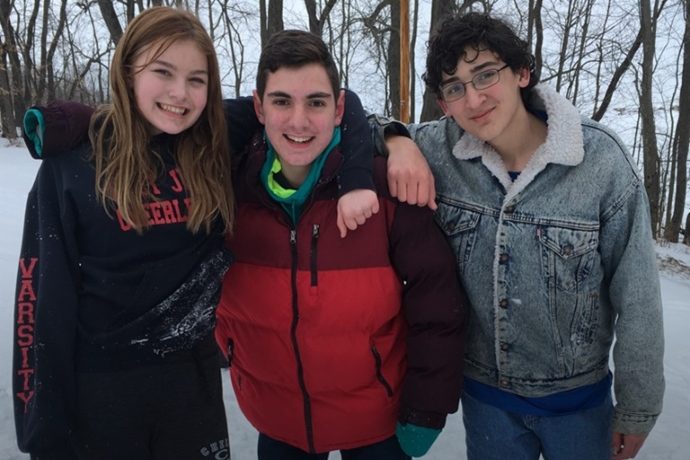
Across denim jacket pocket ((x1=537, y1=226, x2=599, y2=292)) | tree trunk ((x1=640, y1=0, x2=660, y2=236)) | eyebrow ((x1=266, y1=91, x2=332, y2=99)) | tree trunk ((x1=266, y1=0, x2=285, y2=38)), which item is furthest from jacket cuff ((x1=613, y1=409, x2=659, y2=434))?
tree trunk ((x1=640, y1=0, x2=660, y2=236))

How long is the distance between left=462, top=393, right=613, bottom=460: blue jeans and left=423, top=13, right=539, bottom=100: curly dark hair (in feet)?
3.98

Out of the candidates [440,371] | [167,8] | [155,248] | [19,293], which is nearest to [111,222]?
[155,248]

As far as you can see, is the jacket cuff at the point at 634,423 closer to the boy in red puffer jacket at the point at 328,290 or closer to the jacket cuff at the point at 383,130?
the boy in red puffer jacket at the point at 328,290

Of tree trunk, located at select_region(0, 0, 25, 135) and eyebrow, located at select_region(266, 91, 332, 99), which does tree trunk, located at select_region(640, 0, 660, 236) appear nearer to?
eyebrow, located at select_region(266, 91, 332, 99)

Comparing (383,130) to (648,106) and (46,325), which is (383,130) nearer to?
(46,325)

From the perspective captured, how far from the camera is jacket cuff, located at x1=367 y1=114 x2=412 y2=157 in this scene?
2.05 meters

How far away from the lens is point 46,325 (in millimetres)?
1667

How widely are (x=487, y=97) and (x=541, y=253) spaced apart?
21.4 inches

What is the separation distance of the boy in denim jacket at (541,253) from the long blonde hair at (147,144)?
2.16 ft

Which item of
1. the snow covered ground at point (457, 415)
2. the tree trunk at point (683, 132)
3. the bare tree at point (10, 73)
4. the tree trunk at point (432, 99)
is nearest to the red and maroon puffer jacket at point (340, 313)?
the snow covered ground at point (457, 415)

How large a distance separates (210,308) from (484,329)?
38.7 inches

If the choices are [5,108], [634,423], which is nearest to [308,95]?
[634,423]

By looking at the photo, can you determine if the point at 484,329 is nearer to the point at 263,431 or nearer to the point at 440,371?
the point at 440,371

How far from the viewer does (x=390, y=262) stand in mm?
1884
